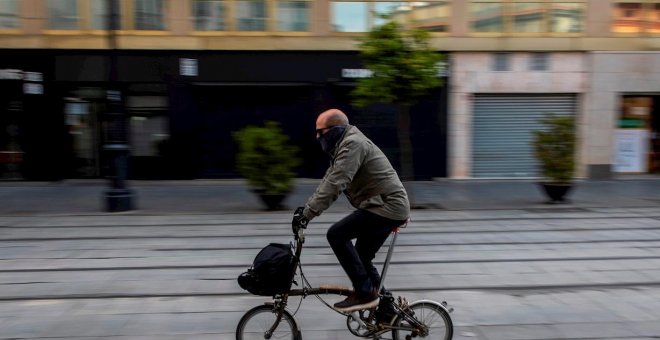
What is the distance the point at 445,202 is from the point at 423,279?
6447 mm

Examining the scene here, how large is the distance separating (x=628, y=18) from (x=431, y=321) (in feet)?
53.3

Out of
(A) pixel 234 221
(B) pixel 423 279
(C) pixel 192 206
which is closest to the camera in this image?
(B) pixel 423 279

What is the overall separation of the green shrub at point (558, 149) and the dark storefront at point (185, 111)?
16.7 ft

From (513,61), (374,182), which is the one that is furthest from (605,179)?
(374,182)

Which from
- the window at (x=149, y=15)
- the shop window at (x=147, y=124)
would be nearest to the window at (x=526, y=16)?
the window at (x=149, y=15)

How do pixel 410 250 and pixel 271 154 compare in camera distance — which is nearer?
pixel 410 250

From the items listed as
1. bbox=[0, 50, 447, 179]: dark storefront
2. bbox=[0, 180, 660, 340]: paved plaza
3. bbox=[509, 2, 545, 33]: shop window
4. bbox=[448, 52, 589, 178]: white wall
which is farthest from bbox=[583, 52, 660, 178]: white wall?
bbox=[0, 180, 660, 340]: paved plaza

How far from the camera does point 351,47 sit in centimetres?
1661

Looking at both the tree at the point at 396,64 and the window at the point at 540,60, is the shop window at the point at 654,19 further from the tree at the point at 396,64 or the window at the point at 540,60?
the tree at the point at 396,64

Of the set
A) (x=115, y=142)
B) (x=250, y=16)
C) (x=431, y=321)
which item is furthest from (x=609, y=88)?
(x=431, y=321)

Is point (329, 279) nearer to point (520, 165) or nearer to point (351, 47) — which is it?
point (351, 47)

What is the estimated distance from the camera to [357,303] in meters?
4.17

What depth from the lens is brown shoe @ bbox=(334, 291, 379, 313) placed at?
4.15 m

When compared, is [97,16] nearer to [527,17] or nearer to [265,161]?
[265,161]
